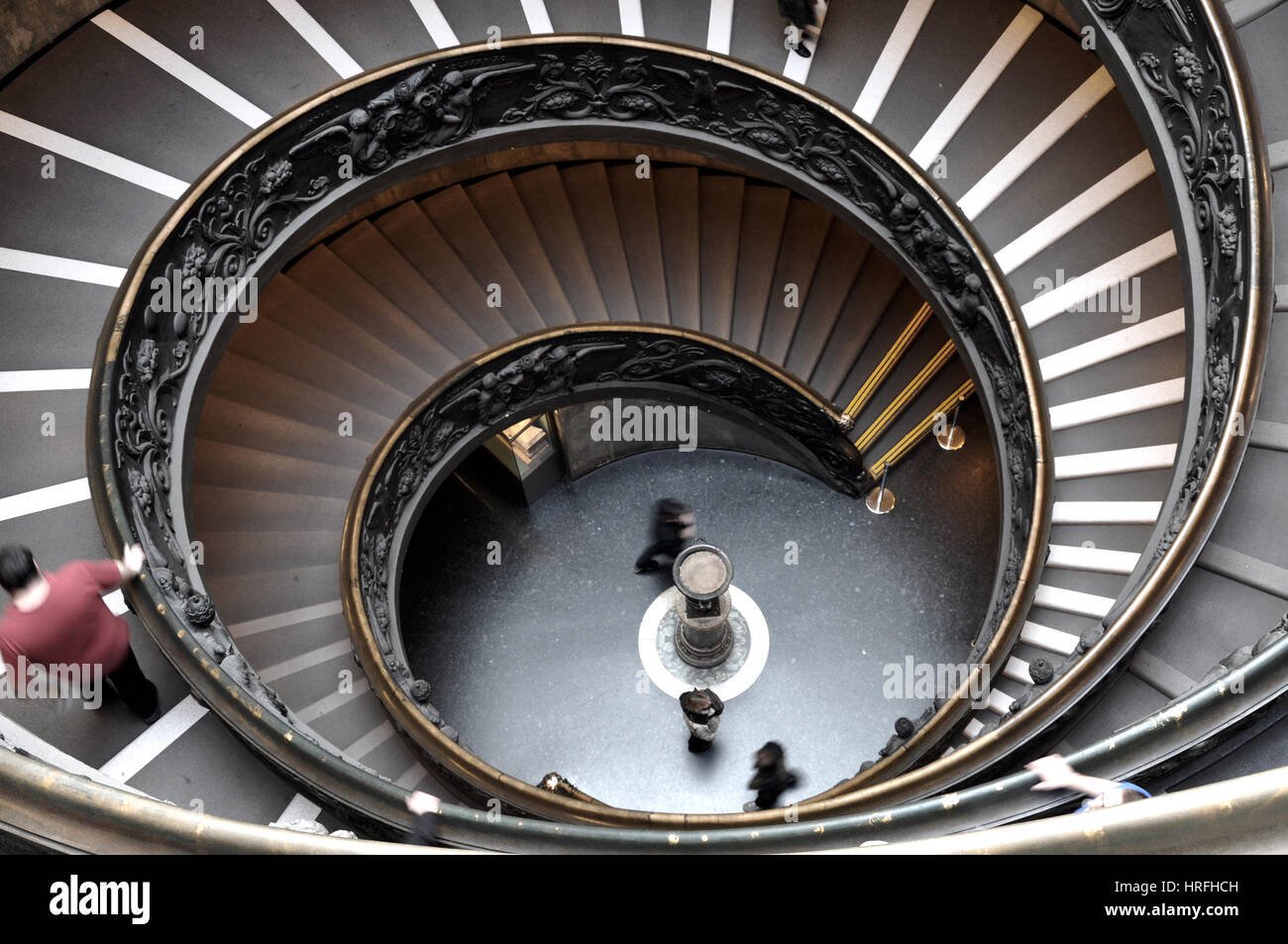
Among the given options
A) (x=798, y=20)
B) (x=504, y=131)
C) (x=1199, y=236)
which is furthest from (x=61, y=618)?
(x=798, y=20)

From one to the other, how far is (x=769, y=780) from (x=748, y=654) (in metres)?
1.57

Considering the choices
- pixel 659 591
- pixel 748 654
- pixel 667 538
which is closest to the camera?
pixel 748 654

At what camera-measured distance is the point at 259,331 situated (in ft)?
33.3

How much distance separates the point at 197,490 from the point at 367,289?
296cm

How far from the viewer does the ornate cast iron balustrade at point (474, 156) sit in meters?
6.39

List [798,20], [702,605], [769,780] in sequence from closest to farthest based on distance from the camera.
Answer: [798,20] < [769,780] < [702,605]

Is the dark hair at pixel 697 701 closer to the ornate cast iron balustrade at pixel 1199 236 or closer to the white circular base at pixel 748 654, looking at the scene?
the white circular base at pixel 748 654

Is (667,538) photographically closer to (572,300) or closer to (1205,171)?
(572,300)

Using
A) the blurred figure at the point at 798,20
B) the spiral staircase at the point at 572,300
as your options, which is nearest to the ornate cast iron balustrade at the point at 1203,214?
the spiral staircase at the point at 572,300

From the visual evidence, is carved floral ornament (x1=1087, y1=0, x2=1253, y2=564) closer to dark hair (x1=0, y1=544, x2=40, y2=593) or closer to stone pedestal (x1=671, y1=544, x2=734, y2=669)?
stone pedestal (x1=671, y1=544, x2=734, y2=669)

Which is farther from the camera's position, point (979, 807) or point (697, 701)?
point (697, 701)

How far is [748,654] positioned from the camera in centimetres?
1179
